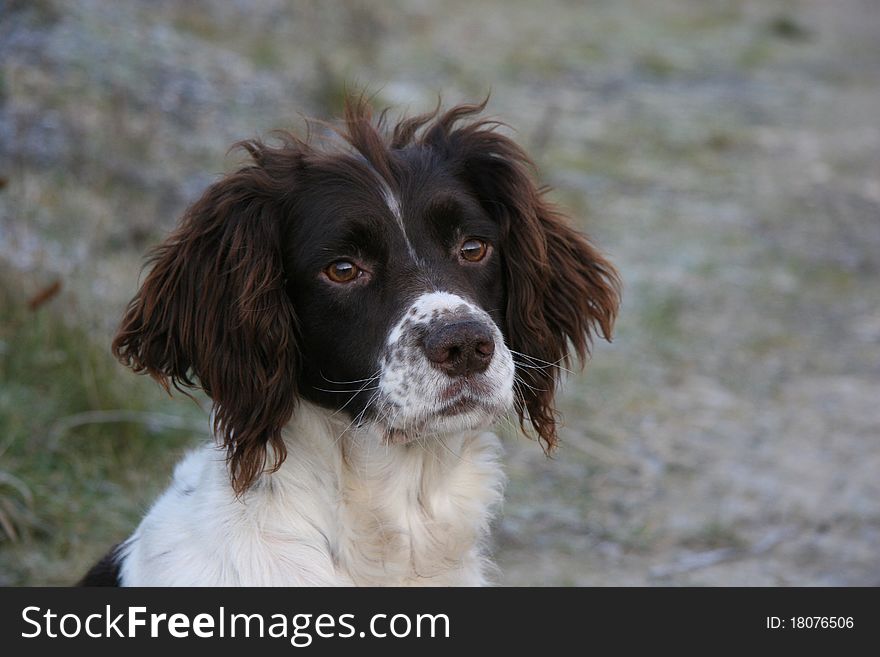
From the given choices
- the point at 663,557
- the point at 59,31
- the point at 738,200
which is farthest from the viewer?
the point at 738,200

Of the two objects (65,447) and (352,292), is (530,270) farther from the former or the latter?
(65,447)

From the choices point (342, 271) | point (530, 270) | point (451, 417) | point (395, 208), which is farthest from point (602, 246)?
point (451, 417)

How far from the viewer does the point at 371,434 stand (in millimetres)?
3166

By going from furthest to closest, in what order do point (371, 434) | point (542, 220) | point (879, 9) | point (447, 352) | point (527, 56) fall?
1. point (879, 9)
2. point (527, 56)
3. point (542, 220)
4. point (371, 434)
5. point (447, 352)

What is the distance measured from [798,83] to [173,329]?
13238 mm

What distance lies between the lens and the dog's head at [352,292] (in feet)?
9.84

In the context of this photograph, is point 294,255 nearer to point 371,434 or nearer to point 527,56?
point 371,434

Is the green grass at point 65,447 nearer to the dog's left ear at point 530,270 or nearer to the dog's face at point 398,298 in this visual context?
the dog's face at point 398,298

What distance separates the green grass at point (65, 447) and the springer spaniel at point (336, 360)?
1.21 meters

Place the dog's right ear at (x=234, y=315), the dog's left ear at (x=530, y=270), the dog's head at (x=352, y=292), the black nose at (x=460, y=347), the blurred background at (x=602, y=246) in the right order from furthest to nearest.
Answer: the blurred background at (x=602, y=246)
the dog's left ear at (x=530, y=270)
the dog's right ear at (x=234, y=315)
the dog's head at (x=352, y=292)
the black nose at (x=460, y=347)

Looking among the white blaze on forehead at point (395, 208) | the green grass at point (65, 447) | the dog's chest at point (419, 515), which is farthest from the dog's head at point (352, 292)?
the green grass at point (65, 447)

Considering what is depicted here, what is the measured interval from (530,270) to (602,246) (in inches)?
207
